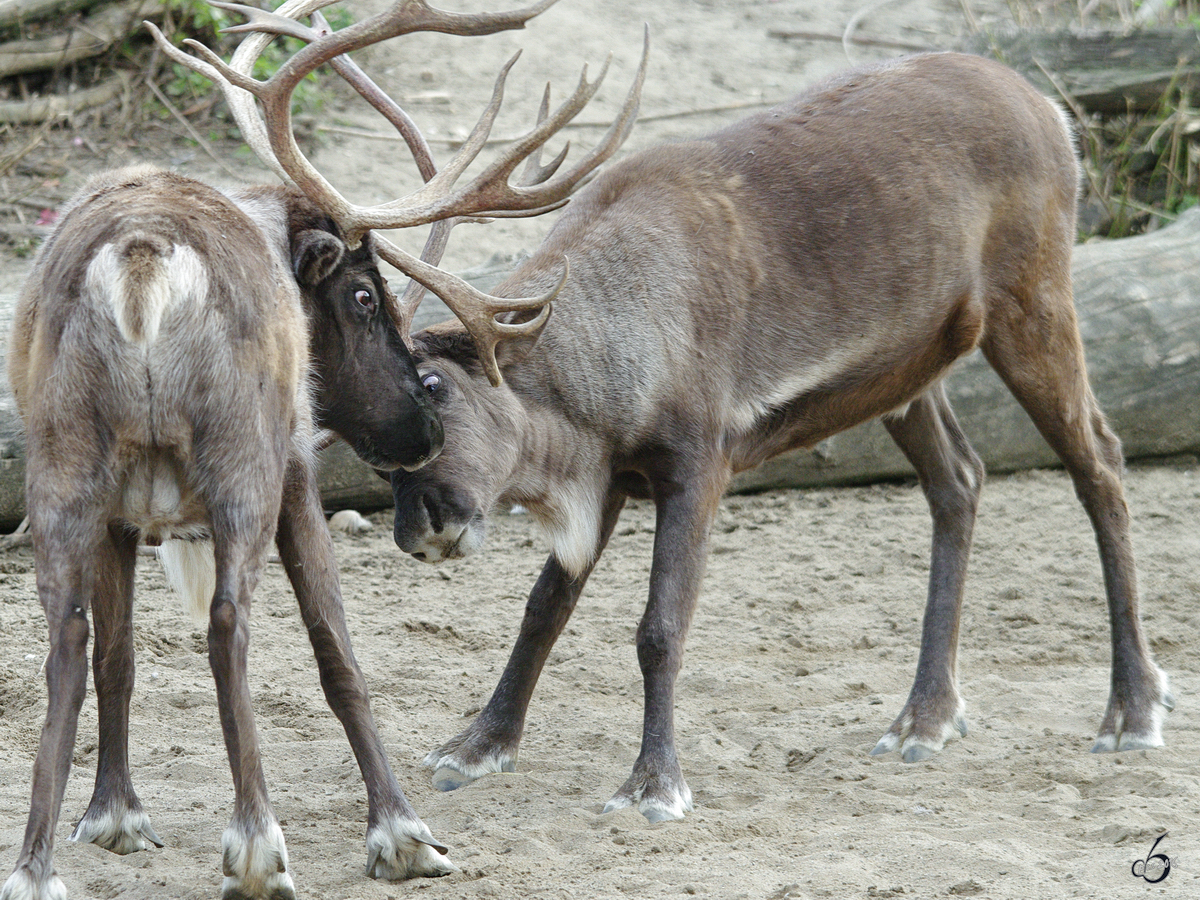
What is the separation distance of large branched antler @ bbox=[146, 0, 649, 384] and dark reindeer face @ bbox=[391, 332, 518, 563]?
167 mm

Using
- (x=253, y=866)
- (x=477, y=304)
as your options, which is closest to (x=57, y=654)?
(x=253, y=866)

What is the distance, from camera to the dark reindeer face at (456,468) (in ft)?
13.2

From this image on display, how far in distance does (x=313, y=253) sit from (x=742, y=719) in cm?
214

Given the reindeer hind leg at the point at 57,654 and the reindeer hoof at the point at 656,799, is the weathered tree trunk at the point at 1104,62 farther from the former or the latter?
the reindeer hind leg at the point at 57,654

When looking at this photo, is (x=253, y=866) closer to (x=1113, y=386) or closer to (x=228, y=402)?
(x=228, y=402)

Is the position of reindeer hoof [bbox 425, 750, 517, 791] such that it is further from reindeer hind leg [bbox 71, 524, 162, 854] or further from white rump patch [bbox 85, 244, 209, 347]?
white rump patch [bbox 85, 244, 209, 347]

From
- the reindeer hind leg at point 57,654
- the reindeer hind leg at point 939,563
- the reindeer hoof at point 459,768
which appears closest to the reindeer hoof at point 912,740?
the reindeer hind leg at point 939,563

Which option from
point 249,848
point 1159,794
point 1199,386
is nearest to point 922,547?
point 1199,386

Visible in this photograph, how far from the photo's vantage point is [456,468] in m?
4.02

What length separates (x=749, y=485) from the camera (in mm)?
6727

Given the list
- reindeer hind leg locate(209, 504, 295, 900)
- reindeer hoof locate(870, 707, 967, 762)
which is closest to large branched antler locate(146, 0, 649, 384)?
reindeer hind leg locate(209, 504, 295, 900)

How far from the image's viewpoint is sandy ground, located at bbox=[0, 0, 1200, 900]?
331cm

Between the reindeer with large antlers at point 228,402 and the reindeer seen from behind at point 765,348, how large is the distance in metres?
0.35

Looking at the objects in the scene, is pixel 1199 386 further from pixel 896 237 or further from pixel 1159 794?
pixel 1159 794
